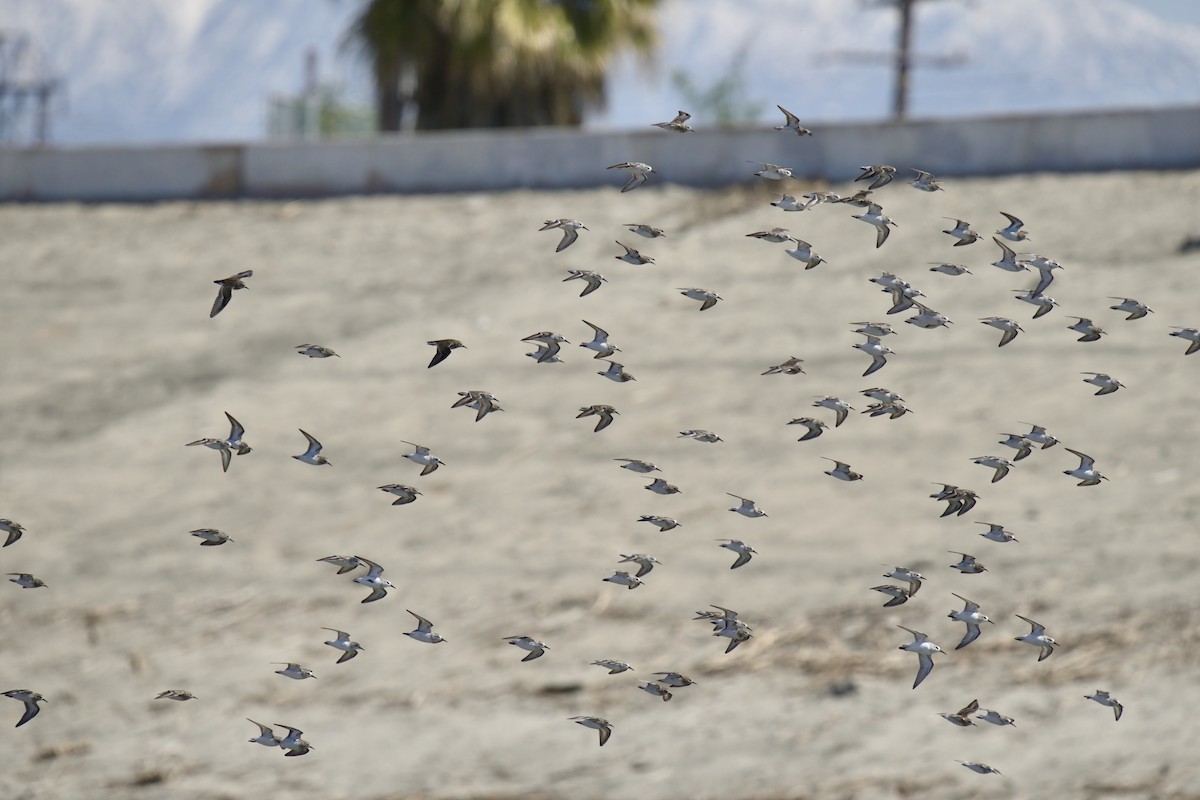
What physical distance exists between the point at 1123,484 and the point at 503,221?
9482mm

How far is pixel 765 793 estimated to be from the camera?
1227 cm

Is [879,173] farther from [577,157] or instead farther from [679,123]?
[577,157]

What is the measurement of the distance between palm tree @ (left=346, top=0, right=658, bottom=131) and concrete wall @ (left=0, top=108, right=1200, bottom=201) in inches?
191

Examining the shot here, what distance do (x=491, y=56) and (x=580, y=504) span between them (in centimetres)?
1256

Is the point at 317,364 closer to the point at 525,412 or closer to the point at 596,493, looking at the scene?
the point at 525,412

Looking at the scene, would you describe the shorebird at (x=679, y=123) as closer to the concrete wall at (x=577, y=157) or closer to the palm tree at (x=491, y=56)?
the concrete wall at (x=577, y=157)

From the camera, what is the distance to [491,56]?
87.0ft

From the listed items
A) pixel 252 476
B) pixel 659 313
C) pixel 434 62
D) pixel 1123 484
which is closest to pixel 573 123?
pixel 434 62

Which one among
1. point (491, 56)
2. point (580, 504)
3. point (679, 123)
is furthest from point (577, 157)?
point (679, 123)

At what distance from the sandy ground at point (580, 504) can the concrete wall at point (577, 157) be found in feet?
1.45

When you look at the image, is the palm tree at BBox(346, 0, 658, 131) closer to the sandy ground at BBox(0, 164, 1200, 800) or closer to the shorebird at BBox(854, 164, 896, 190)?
the sandy ground at BBox(0, 164, 1200, 800)

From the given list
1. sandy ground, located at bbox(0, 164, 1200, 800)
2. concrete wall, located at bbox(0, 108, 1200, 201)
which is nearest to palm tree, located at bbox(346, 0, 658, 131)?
concrete wall, located at bbox(0, 108, 1200, 201)

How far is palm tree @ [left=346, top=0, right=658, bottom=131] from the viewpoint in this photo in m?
26.6

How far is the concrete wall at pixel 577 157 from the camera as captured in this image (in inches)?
780
